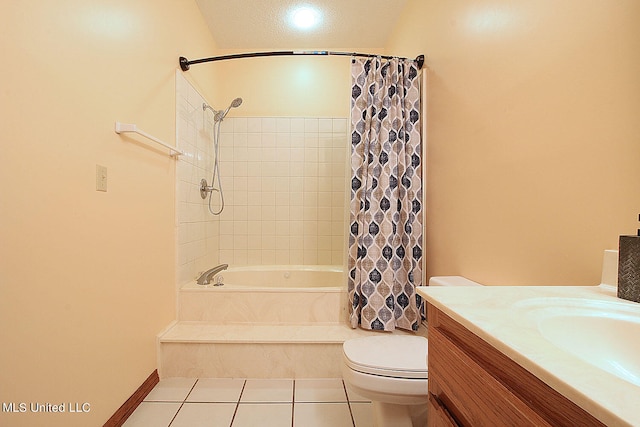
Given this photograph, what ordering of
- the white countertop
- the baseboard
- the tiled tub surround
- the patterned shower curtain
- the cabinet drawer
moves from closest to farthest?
the white countertop
the cabinet drawer
the baseboard
the patterned shower curtain
the tiled tub surround

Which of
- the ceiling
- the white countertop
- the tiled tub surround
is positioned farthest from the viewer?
the tiled tub surround

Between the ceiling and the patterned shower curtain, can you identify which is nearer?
the patterned shower curtain

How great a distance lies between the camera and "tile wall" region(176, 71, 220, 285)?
1.98 m

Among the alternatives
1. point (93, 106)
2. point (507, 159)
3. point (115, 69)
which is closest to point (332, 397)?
point (507, 159)

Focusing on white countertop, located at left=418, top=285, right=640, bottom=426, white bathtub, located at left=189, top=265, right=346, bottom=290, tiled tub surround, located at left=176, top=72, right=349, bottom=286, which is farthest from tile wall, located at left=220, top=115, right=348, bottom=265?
white countertop, located at left=418, top=285, right=640, bottom=426

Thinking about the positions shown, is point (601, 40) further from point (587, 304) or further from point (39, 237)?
point (39, 237)

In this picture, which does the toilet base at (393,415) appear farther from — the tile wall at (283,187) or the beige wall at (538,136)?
the tile wall at (283,187)

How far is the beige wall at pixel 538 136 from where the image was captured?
2.42 ft

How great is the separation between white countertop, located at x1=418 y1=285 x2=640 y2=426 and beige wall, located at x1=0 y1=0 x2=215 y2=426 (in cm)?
120

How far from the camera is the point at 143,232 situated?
1.54 meters

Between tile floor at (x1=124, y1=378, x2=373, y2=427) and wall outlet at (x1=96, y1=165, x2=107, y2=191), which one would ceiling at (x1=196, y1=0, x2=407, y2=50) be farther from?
tile floor at (x1=124, y1=378, x2=373, y2=427)

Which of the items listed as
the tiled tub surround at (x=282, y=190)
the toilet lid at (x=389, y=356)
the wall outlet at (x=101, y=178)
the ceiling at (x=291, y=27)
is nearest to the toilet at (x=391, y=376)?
A: the toilet lid at (x=389, y=356)

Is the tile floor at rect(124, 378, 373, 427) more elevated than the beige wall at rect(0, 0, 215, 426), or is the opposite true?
the beige wall at rect(0, 0, 215, 426)

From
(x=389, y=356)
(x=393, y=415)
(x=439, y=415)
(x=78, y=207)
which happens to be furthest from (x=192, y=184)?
(x=439, y=415)
